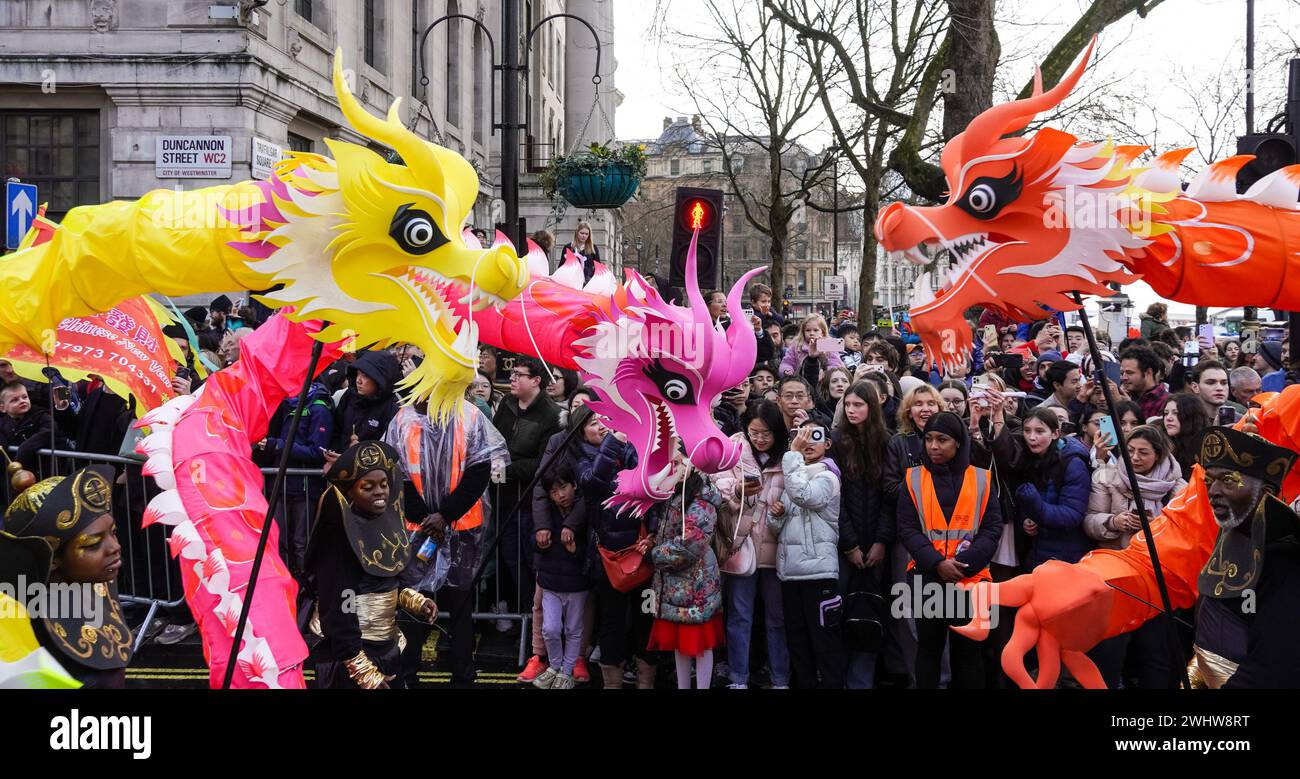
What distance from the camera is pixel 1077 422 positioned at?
845cm

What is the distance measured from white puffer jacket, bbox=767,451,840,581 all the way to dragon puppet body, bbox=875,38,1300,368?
2518 millimetres

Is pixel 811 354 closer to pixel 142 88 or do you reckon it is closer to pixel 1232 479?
pixel 1232 479

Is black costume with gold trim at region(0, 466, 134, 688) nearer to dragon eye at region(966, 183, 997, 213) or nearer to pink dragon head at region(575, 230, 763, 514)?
pink dragon head at region(575, 230, 763, 514)

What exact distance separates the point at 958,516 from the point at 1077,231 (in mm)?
2595

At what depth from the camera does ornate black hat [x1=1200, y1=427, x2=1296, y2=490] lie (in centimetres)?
447

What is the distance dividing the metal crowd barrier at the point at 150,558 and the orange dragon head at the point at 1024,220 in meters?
4.50

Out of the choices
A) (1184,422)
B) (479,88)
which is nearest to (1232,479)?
(1184,422)

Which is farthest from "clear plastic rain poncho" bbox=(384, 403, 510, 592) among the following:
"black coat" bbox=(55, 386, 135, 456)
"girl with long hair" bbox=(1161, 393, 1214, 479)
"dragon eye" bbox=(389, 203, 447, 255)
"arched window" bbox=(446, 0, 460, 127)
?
"arched window" bbox=(446, 0, 460, 127)

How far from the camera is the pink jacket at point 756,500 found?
7004 mm

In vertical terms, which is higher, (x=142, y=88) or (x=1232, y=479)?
(x=142, y=88)

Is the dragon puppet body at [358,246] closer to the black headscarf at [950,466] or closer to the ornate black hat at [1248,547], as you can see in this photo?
the black headscarf at [950,466]

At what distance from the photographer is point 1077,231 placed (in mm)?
4363

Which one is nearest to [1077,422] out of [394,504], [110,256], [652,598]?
[652,598]
